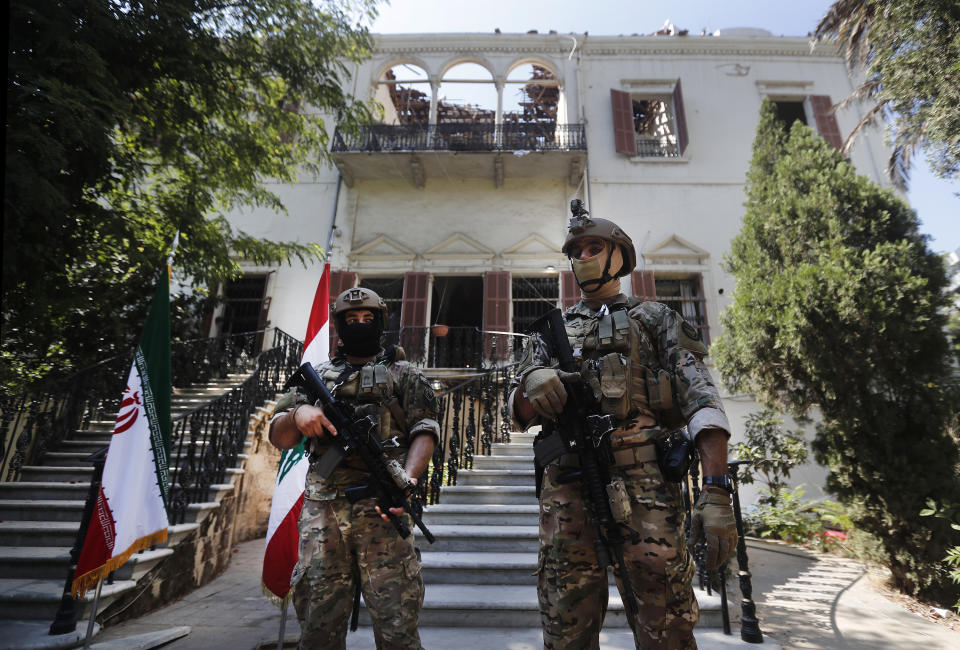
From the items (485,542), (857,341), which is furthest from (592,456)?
(857,341)

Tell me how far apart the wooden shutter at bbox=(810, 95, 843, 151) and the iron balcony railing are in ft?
20.2

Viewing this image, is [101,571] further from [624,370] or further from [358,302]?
[624,370]

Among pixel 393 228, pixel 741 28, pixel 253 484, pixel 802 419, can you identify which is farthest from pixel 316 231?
pixel 741 28

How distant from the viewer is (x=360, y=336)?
266 cm

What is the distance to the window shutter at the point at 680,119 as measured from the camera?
11906 mm

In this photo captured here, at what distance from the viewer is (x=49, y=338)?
685cm

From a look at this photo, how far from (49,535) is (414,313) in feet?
24.8

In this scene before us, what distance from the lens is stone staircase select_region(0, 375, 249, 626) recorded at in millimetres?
3480

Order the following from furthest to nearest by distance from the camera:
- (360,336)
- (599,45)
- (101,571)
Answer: (599,45)
(101,571)
(360,336)

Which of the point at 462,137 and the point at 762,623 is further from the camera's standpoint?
the point at 462,137

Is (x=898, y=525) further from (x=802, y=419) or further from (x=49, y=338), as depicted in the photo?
(x=49, y=338)

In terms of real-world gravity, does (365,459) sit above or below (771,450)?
below

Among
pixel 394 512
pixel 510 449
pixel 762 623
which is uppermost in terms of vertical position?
pixel 510 449

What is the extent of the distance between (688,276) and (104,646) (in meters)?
11.5
